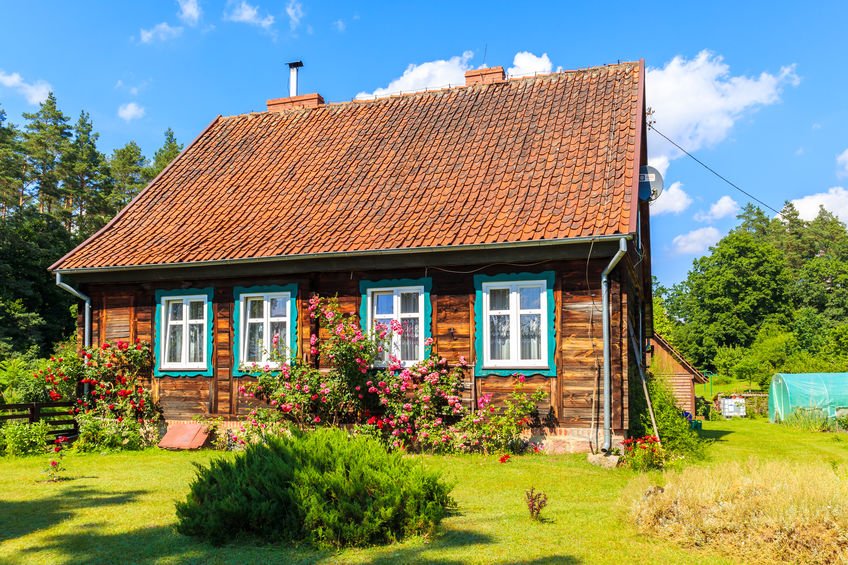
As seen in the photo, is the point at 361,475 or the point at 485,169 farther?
the point at 485,169

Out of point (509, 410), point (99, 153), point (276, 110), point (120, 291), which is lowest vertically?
point (509, 410)

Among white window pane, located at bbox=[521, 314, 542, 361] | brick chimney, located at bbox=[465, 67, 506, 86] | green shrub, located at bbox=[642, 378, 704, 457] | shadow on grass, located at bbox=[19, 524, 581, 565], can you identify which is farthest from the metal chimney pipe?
shadow on grass, located at bbox=[19, 524, 581, 565]

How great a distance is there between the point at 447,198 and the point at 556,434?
5.06 metres

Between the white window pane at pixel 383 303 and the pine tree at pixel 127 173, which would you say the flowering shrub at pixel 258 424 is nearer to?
the white window pane at pixel 383 303

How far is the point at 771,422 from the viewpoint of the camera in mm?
29984

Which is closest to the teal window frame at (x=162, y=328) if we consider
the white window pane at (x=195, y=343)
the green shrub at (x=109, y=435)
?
the white window pane at (x=195, y=343)

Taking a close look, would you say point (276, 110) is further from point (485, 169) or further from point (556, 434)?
point (556, 434)

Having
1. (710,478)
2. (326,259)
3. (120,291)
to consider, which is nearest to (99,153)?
(120,291)

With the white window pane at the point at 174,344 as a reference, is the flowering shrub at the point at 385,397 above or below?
below

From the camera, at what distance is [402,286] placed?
14.7 m

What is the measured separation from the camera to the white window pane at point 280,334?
15.5 m

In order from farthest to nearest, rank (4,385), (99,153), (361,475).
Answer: (99,153), (4,385), (361,475)

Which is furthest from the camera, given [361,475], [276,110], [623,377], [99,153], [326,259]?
[99,153]

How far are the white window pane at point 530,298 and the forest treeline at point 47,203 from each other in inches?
1067
